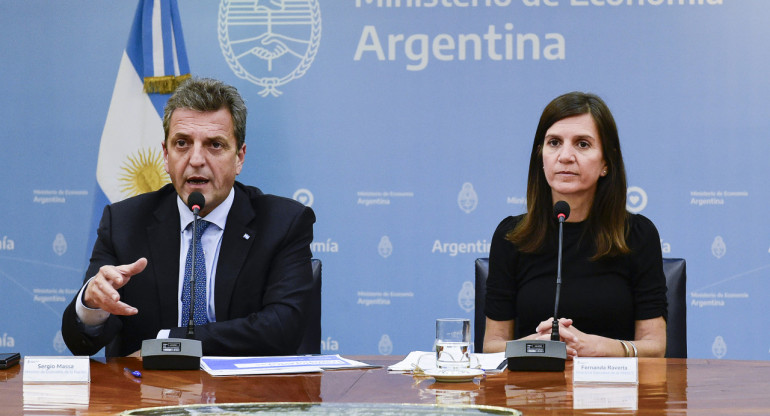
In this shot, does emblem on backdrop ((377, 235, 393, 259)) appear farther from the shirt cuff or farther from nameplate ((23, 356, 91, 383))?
nameplate ((23, 356, 91, 383))

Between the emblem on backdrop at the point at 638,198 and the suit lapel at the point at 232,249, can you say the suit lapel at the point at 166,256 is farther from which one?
the emblem on backdrop at the point at 638,198

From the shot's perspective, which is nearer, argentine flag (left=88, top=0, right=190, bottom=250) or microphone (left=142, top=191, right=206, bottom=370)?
microphone (left=142, top=191, right=206, bottom=370)

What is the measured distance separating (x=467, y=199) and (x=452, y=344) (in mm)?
2051

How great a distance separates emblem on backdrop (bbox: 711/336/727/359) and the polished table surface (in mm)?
1859

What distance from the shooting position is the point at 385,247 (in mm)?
4008

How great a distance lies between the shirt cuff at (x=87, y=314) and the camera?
95.0 inches

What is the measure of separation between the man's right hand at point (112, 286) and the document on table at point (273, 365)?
0.88ft

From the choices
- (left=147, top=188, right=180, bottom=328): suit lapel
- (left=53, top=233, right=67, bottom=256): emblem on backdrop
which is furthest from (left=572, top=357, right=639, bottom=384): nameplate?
(left=53, top=233, right=67, bottom=256): emblem on backdrop

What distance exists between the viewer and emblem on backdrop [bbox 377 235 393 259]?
400cm

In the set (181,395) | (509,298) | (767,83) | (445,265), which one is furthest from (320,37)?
(181,395)

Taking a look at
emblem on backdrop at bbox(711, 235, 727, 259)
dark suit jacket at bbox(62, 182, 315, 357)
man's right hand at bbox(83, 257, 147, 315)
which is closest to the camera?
man's right hand at bbox(83, 257, 147, 315)

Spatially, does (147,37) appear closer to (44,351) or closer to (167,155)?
(167,155)

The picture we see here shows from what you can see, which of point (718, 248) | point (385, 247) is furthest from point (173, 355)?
point (718, 248)

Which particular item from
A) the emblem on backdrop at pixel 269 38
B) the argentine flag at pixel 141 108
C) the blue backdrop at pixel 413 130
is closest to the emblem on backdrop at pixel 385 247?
the blue backdrop at pixel 413 130
